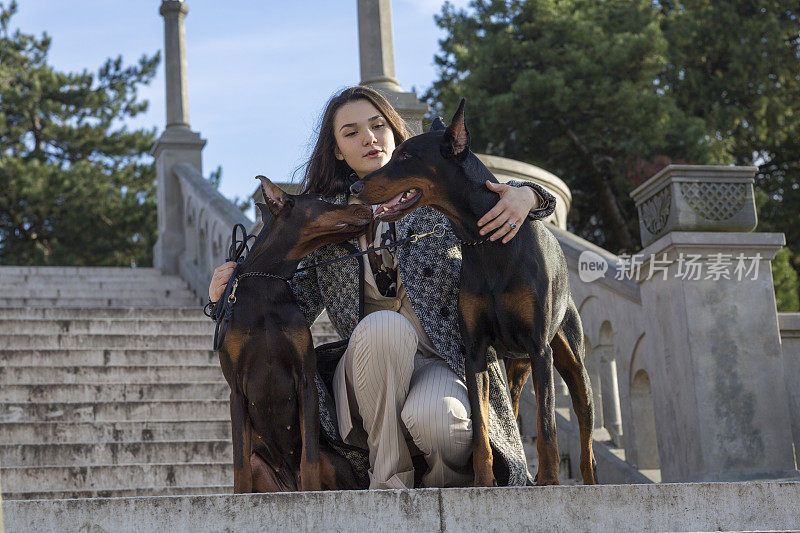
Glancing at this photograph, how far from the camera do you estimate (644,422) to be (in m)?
6.23

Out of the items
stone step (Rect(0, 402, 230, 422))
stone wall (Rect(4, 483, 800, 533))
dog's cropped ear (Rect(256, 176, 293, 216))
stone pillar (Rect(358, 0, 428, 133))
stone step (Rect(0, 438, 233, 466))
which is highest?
stone pillar (Rect(358, 0, 428, 133))

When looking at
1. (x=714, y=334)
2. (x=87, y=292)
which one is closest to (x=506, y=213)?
(x=714, y=334)

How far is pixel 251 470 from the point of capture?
134 inches

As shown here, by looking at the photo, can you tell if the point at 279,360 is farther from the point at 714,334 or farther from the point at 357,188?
the point at 714,334

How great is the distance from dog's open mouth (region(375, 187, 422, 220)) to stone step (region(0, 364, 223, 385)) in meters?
4.68

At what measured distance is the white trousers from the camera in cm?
339

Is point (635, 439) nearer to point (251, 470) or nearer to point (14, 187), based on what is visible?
point (251, 470)

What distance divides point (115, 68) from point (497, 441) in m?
23.7

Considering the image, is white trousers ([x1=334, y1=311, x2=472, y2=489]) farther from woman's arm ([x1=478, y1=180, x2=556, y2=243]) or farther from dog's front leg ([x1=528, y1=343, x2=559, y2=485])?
woman's arm ([x1=478, y1=180, x2=556, y2=243])

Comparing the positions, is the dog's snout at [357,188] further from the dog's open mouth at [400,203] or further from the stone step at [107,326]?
the stone step at [107,326]

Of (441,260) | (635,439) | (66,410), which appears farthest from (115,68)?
(441,260)

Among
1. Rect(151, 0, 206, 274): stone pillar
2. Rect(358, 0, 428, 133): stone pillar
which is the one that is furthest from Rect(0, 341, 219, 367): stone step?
Rect(151, 0, 206, 274): stone pillar

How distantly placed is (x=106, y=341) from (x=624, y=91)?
13770 mm

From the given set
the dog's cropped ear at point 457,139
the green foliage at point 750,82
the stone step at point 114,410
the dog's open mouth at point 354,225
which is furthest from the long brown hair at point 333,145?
the green foliage at point 750,82
